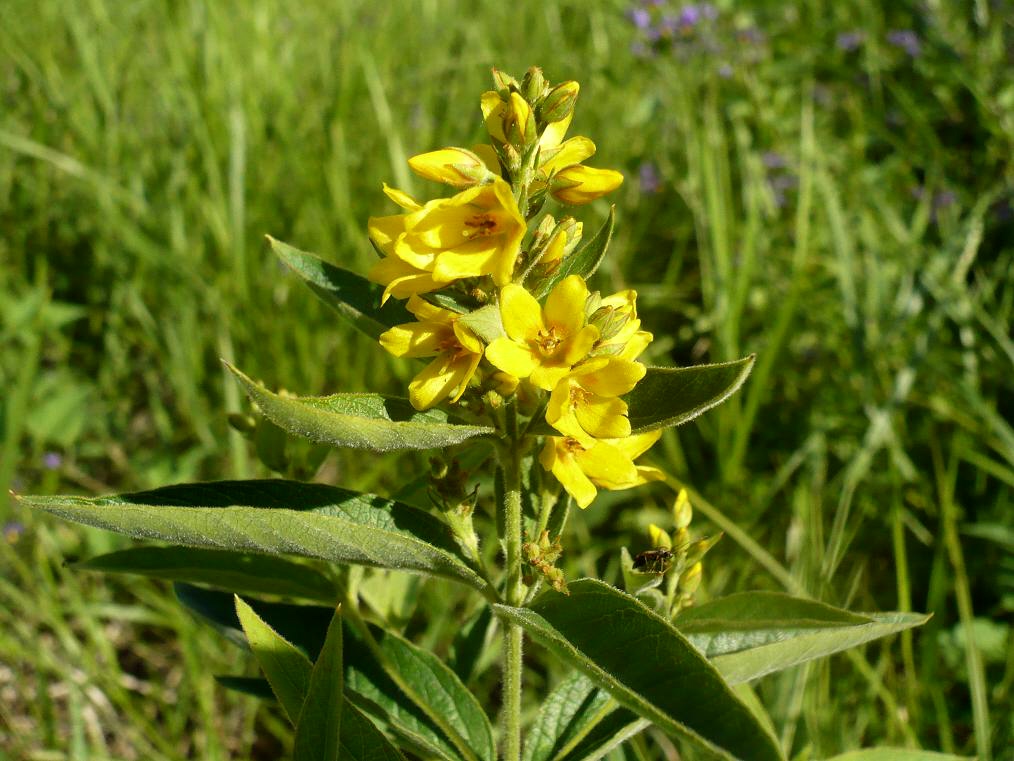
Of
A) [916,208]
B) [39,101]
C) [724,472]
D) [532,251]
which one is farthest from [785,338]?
[39,101]

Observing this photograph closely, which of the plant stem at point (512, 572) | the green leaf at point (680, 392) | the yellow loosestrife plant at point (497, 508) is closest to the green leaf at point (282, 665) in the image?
the yellow loosestrife plant at point (497, 508)

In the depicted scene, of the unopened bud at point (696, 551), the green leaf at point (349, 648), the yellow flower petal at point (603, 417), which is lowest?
the green leaf at point (349, 648)

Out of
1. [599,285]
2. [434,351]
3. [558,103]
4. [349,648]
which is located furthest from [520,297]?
[599,285]

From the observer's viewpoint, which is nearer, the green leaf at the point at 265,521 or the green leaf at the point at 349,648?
the green leaf at the point at 265,521

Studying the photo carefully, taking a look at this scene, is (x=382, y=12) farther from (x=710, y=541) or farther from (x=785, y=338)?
(x=710, y=541)

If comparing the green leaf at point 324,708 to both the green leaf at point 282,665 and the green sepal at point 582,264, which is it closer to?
the green leaf at point 282,665

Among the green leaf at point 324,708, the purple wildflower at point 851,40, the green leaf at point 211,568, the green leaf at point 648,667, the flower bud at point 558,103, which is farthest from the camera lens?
the purple wildflower at point 851,40

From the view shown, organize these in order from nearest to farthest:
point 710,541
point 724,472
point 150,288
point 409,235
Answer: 1. point 409,235
2. point 710,541
3. point 724,472
4. point 150,288
